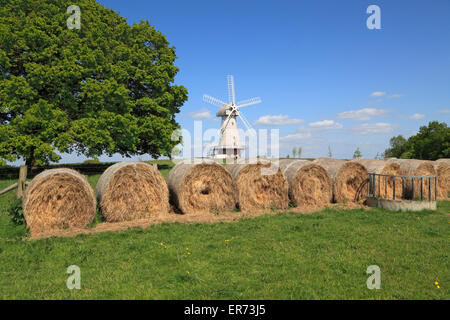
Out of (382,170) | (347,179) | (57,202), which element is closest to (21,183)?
(57,202)

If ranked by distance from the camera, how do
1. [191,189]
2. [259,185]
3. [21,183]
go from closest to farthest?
[191,189], [21,183], [259,185]

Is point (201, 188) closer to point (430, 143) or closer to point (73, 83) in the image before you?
point (73, 83)

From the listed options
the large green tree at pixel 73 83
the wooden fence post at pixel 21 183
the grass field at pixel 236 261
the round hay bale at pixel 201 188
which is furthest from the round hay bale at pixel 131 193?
the large green tree at pixel 73 83

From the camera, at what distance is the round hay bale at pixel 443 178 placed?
16.5 m

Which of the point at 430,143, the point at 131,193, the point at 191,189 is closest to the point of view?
the point at 131,193

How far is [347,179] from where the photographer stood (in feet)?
43.9

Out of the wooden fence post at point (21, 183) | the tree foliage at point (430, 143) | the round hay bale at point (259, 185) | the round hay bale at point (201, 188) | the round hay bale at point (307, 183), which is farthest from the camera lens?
the tree foliage at point (430, 143)

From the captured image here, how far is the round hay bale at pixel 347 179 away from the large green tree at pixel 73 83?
1317 centimetres

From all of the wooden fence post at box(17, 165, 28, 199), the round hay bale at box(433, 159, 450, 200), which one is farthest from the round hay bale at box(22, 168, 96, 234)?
the round hay bale at box(433, 159, 450, 200)

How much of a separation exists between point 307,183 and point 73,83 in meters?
16.3

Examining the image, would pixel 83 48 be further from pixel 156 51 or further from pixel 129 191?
pixel 129 191

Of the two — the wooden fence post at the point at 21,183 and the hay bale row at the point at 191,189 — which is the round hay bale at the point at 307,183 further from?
the wooden fence post at the point at 21,183

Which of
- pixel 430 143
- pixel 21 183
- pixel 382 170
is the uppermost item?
pixel 430 143
